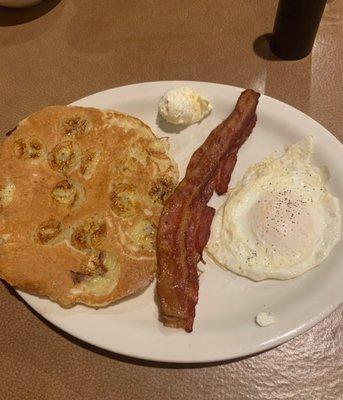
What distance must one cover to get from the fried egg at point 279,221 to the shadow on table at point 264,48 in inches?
23.9

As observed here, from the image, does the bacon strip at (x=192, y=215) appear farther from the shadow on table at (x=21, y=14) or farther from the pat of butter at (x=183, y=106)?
the shadow on table at (x=21, y=14)

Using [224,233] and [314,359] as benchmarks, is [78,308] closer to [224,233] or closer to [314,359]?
[224,233]

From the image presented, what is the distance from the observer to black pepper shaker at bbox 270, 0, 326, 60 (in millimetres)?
1948

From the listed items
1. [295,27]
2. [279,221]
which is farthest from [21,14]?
[279,221]

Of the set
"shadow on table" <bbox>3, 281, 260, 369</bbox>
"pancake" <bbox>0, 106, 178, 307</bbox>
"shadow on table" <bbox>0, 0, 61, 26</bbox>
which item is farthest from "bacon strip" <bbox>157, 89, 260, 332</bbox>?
"shadow on table" <bbox>0, 0, 61, 26</bbox>

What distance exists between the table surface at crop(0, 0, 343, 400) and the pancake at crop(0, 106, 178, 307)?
0.87 feet

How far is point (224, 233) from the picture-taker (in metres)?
1.80

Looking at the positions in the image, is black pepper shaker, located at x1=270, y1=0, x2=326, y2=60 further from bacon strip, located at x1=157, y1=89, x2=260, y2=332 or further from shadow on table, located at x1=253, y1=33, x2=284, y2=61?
bacon strip, located at x1=157, y1=89, x2=260, y2=332

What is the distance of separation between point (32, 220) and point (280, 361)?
1084 mm

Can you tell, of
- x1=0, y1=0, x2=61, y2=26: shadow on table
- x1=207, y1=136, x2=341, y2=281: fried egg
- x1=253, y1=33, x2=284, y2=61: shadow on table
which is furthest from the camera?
x1=0, y1=0, x2=61, y2=26: shadow on table

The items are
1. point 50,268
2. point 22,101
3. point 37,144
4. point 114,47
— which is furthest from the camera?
point 114,47

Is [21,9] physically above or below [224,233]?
above

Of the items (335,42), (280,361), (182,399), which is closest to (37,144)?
(182,399)

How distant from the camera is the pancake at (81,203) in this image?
63.2 inches
